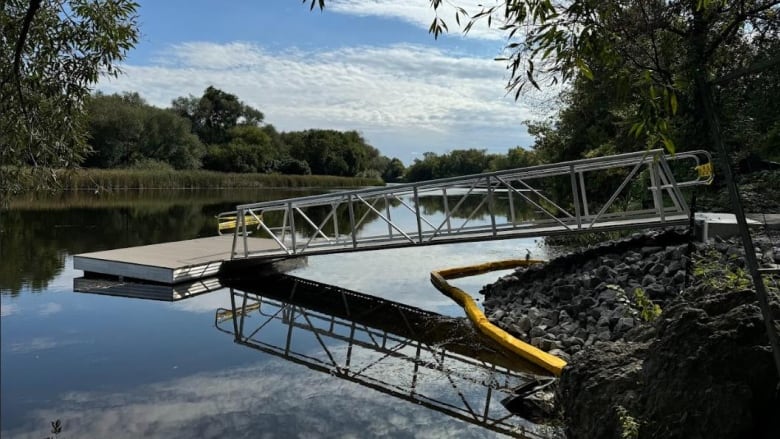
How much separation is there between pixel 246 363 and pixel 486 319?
3.24 meters

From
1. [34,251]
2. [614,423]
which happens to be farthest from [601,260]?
[34,251]

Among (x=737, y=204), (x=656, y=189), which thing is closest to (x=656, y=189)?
(x=656, y=189)

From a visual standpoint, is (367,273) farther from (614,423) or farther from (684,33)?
(614,423)

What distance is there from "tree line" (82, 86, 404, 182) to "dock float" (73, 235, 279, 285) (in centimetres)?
2632

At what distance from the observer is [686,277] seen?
6789 millimetres

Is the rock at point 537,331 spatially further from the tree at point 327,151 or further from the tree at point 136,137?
the tree at point 327,151

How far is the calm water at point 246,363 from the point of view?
4961 mm

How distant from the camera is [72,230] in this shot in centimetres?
1802

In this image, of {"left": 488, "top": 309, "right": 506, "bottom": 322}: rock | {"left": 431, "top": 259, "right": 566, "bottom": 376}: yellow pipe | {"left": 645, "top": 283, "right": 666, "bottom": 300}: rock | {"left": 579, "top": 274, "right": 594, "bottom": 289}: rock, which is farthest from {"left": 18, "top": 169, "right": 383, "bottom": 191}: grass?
{"left": 645, "top": 283, "right": 666, "bottom": 300}: rock

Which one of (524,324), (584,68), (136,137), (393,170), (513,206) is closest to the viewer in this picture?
(584,68)

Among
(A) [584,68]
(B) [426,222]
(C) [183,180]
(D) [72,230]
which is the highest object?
(C) [183,180]

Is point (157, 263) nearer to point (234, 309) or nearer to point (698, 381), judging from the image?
point (234, 309)

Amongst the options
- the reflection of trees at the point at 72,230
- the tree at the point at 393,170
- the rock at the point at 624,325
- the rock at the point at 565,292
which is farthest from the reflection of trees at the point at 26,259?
the tree at the point at 393,170

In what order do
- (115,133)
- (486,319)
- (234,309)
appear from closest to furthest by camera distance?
(486,319) → (234,309) → (115,133)
